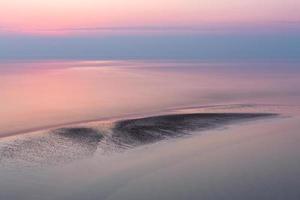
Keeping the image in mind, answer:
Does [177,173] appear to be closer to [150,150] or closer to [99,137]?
[150,150]

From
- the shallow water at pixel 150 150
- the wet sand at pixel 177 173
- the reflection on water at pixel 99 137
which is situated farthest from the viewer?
the reflection on water at pixel 99 137

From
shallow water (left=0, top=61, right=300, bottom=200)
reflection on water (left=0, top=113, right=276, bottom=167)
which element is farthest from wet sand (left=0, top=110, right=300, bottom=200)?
reflection on water (left=0, top=113, right=276, bottom=167)

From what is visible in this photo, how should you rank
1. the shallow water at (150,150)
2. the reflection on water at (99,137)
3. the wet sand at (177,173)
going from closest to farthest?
the wet sand at (177,173) → the shallow water at (150,150) → the reflection on water at (99,137)

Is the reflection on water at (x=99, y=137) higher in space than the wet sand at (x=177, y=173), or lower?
higher

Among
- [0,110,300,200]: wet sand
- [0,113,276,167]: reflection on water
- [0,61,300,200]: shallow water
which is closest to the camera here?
[0,110,300,200]: wet sand

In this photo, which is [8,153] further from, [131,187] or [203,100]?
[203,100]

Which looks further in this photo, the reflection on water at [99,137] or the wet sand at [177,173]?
the reflection on water at [99,137]

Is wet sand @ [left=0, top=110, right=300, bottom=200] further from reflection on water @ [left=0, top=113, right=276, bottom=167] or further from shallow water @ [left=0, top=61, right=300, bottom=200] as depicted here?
reflection on water @ [left=0, top=113, right=276, bottom=167]

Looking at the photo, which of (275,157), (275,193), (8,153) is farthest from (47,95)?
(275,193)

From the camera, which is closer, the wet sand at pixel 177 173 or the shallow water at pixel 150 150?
the wet sand at pixel 177 173

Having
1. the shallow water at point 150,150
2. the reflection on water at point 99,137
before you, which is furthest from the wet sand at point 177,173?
the reflection on water at point 99,137

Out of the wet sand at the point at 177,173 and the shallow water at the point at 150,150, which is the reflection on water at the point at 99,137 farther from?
the wet sand at the point at 177,173

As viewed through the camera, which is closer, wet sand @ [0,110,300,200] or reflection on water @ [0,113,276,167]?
wet sand @ [0,110,300,200]
